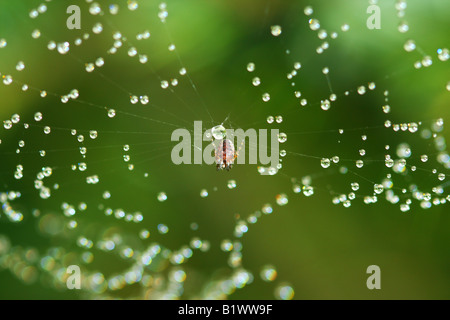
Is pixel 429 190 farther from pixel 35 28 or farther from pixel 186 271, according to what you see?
pixel 35 28

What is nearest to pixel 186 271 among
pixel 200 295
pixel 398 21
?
pixel 200 295

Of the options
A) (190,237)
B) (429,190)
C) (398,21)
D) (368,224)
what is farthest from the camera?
(190,237)

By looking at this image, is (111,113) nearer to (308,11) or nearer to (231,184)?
(231,184)

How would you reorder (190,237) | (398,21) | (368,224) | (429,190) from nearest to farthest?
(398,21), (429,190), (368,224), (190,237)

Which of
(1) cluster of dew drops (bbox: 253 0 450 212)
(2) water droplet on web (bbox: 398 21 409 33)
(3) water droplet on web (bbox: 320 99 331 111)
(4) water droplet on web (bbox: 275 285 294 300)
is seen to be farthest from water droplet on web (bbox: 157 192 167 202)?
(2) water droplet on web (bbox: 398 21 409 33)

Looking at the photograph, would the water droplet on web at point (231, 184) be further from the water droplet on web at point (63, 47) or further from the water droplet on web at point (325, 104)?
the water droplet on web at point (63, 47)
